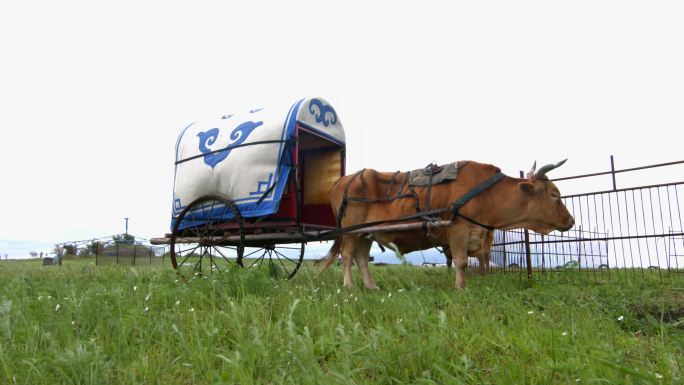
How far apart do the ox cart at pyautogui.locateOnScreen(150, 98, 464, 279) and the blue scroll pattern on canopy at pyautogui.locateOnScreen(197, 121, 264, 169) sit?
0.8 inches

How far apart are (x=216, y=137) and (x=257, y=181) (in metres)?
1.43

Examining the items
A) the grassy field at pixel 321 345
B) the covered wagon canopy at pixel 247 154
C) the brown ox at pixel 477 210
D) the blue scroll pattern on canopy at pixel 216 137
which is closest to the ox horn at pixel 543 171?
the brown ox at pixel 477 210

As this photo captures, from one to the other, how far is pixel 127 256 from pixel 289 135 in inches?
980

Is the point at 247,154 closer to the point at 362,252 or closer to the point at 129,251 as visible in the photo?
the point at 362,252

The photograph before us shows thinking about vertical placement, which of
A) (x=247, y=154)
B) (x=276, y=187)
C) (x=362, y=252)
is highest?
(x=247, y=154)

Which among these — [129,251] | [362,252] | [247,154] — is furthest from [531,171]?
[129,251]

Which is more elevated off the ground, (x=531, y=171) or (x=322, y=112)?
(x=322, y=112)

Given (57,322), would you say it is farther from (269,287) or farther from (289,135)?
(289,135)

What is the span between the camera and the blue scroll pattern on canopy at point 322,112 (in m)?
7.42

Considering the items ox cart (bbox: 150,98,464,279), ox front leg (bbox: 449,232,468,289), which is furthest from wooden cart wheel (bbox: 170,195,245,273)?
ox front leg (bbox: 449,232,468,289)

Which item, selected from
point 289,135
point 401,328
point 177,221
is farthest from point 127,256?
point 401,328

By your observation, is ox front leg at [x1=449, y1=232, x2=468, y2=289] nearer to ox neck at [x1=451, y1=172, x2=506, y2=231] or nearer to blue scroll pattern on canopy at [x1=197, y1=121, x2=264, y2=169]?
ox neck at [x1=451, y1=172, x2=506, y2=231]

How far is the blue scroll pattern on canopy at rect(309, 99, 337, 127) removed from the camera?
24.3 feet

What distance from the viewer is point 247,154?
7.19m
